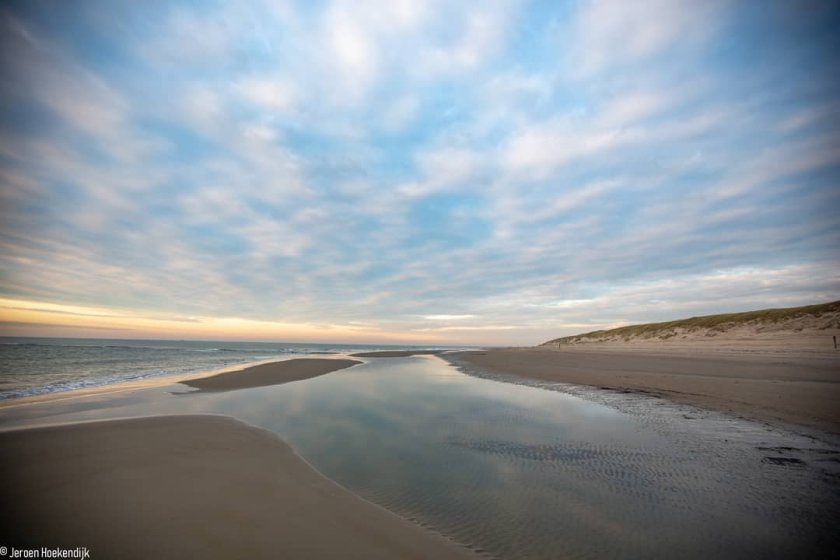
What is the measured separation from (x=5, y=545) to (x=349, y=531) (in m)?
3.86

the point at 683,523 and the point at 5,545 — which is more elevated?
the point at 5,545

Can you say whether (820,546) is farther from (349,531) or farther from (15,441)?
(15,441)

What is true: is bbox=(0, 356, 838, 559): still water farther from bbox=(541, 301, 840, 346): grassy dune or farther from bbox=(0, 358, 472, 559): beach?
bbox=(541, 301, 840, 346): grassy dune

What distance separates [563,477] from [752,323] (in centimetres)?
4792

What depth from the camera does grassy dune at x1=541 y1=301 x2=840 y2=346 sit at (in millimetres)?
31641

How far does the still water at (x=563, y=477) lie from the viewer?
4.07 meters

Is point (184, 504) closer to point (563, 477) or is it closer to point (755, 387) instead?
point (563, 477)

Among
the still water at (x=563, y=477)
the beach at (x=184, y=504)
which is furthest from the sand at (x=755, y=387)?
the beach at (x=184, y=504)

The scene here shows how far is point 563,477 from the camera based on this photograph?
19.6 ft

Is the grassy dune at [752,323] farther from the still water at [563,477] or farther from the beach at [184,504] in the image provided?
the beach at [184,504]

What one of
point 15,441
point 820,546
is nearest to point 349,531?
point 820,546

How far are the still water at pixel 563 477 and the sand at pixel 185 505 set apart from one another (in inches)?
25.3

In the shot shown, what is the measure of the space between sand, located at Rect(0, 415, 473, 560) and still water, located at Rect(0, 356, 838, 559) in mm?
642

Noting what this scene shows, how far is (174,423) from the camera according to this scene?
31.0 feet
